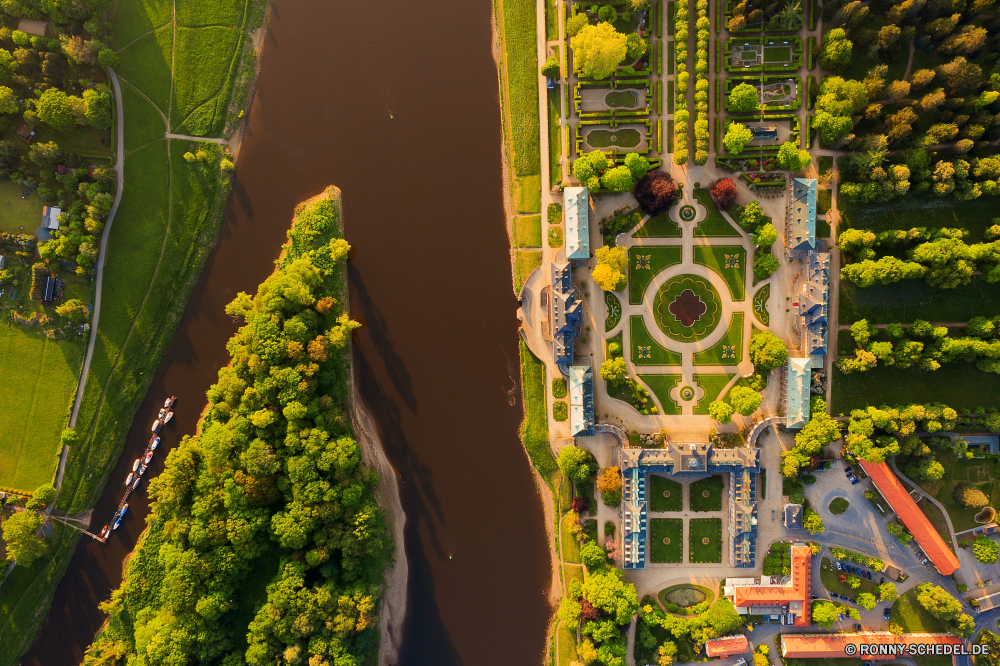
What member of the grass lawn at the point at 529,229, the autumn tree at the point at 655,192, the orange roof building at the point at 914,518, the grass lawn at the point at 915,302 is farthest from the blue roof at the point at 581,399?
the orange roof building at the point at 914,518

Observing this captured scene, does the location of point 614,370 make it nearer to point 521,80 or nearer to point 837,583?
point 521,80

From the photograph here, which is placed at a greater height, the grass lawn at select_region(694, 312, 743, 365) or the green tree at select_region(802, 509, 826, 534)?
the grass lawn at select_region(694, 312, 743, 365)

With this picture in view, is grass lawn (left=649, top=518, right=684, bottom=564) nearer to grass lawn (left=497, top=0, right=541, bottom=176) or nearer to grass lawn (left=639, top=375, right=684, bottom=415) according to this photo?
grass lawn (left=639, top=375, right=684, bottom=415)

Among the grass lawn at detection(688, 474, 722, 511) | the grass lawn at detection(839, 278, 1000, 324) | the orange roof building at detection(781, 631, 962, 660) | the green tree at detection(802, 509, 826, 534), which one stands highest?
the grass lawn at detection(839, 278, 1000, 324)

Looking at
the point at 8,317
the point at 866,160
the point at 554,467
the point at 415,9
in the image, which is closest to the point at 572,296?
the point at 554,467

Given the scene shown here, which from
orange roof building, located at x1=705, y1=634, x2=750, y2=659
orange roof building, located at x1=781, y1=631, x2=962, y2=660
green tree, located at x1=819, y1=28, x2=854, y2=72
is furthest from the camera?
orange roof building, located at x1=781, y1=631, x2=962, y2=660

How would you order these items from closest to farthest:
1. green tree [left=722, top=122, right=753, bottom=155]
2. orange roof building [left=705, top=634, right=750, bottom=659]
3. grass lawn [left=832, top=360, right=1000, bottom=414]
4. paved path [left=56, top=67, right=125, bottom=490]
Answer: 1. green tree [left=722, top=122, right=753, bottom=155]
2. orange roof building [left=705, top=634, right=750, bottom=659]
3. grass lawn [left=832, top=360, right=1000, bottom=414]
4. paved path [left=56, top=67, right=125, bottom=490]

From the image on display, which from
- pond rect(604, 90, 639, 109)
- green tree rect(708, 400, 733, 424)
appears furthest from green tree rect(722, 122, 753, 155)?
green tree rect(708, 400, 733, 424)
